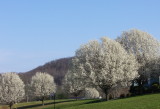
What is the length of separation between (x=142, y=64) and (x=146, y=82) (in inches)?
254

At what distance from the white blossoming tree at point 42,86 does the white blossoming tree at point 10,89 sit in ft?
30.0

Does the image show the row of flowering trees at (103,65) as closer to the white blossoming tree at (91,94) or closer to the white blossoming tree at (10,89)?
the white blossoming tree at (10,89)

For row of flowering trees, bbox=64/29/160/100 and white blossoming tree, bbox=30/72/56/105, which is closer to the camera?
row of flowering trees, bbox=64/29/160/100

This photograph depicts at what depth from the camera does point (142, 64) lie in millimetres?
60500

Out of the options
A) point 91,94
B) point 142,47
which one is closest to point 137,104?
point 142,47

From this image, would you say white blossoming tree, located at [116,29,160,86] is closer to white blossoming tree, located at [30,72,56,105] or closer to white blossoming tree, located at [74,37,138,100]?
white blossoming tree, located at [74,37,138,100]

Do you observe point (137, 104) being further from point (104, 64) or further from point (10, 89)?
point (10, 89)

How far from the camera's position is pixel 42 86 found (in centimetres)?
8212

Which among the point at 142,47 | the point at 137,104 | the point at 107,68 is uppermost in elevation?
the point at 142,47

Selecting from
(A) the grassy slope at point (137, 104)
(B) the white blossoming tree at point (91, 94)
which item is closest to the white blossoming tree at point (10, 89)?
(B) the white blossoming tree at point (91, 94)

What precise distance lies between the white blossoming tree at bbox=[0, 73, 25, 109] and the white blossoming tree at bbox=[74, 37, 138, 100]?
24.2 metres

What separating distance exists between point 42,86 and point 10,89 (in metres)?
13.4

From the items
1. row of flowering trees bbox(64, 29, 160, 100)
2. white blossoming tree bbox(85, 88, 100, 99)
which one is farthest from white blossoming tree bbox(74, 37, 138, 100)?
white blossoming tree bbox(85, 88, 100, 99)

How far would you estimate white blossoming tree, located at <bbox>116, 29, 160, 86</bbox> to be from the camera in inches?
2383
